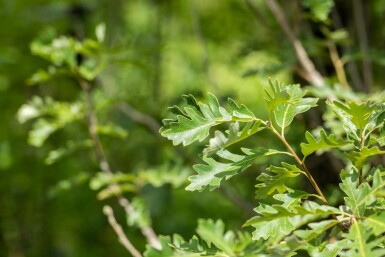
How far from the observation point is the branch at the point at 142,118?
2619 millimetres

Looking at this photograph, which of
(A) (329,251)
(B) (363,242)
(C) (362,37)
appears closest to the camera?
(B) (363,242)

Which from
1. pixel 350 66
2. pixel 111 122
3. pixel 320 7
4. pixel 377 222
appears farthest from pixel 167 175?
pixel 377 222

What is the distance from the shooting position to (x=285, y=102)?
3.81 feet

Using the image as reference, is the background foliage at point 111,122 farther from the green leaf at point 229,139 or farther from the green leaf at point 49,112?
the green leaf at point 229,139

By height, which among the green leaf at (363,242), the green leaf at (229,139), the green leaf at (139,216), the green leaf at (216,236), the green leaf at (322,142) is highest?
the green leaf at (229,139)

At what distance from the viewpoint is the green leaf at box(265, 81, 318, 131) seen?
1.14m

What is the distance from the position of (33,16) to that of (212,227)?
2.87m

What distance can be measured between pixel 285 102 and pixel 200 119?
160 mm

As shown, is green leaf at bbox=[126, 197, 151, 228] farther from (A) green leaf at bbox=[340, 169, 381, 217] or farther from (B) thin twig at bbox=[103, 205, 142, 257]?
(A) green leaf at bbox=[340, 169, 381, 217]

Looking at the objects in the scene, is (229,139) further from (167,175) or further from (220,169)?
(167,175)

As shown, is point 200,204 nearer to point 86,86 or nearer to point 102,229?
point 102,229

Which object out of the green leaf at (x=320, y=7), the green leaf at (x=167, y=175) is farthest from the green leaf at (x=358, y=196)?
the green leaf at (x=167, y=175)

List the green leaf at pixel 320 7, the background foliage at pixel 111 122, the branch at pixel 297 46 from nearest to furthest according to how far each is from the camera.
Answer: the green leaf at pixel 320 7, the branch at pixel 297 46, the background foliage at pixel 111 122

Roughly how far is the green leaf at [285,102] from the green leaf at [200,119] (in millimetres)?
49
